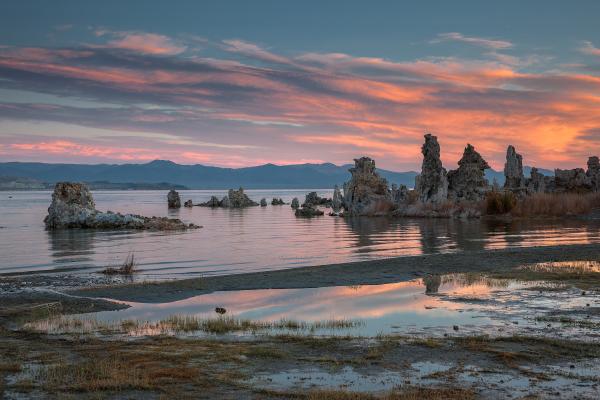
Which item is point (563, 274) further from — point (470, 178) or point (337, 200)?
point (337, 200)

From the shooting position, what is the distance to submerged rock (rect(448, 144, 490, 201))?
245 ft

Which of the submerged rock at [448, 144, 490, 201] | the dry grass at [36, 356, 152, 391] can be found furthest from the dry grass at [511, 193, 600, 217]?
the dry grass at [36, 356, 152, 391]

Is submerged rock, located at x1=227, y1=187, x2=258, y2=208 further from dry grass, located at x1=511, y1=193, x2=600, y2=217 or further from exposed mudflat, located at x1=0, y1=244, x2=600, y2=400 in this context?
exposed mudflat, located at x1=0, y1=244, x2=600, y2=400

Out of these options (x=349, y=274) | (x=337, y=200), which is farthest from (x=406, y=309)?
(x=337, y=200)

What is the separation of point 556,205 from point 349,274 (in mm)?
50640

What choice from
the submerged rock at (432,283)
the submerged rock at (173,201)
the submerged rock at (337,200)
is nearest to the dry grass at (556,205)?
the submerged rock at (337,200)

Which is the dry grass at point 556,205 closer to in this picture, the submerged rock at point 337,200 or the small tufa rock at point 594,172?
the small tufa rock at point 594,172

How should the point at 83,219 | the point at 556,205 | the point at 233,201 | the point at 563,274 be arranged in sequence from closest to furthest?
the point at 563,274 → the point at 83,219 → the point at 556,205 → the point at 233,201

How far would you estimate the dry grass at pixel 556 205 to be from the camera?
219ft

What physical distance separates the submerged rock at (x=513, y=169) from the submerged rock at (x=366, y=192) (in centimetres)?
1777

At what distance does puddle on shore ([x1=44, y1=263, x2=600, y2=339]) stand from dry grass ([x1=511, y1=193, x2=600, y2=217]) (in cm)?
4836

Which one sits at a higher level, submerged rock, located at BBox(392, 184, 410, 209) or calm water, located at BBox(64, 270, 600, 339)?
submerged rock, located at BBox(392, 184, 410, 209)

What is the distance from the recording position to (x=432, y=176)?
72500 millimetres

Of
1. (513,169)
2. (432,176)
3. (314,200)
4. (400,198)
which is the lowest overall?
(314,200)
